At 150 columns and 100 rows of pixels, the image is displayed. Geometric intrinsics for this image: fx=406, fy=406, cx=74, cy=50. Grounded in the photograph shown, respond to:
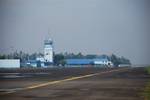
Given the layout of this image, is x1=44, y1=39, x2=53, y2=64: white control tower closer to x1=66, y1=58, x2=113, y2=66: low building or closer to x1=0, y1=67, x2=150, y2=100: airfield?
x1=66, y1=58, x2=113, y2=66: low building

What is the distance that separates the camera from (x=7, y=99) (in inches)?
419

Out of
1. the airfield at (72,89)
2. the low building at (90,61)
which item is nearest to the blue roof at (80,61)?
the low building at (90,61)

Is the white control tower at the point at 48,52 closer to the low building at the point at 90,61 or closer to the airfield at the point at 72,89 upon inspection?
the low building at the point at 90,61

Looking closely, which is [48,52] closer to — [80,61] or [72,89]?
[80,61]

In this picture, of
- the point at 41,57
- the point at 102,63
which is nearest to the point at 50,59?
the point at 41,57

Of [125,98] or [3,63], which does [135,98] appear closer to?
[125,98]

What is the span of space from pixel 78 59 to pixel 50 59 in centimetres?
1038

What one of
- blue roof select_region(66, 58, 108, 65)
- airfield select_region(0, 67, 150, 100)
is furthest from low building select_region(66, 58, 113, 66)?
airfield select_region(0, 67, 150, 100)

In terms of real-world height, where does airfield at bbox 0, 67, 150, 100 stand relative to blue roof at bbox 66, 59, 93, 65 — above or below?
below

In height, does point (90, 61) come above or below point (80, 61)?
below

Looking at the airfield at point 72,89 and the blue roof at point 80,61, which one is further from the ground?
the blue roof at point 80,61

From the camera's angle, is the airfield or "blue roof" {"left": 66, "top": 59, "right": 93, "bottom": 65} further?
"blue roof" {"left": 66, "top": 59, "right": 93, "bottom": 65}

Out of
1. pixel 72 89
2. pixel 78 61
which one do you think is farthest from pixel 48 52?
pixel 72 89

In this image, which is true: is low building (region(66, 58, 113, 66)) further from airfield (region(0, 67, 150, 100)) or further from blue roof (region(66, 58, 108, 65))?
airfield (region(0, 67, 150, 100))
